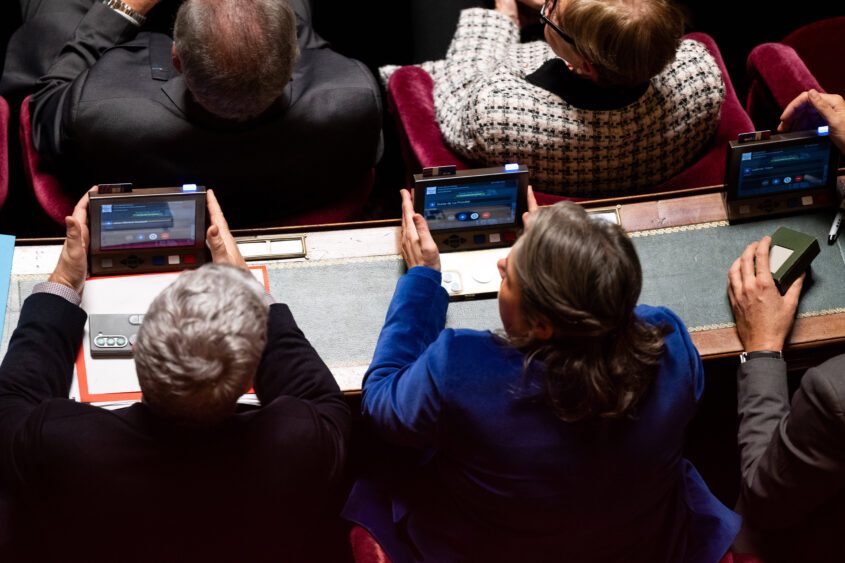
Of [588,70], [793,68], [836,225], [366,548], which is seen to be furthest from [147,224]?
[793,68]

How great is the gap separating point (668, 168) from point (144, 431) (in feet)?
4.35

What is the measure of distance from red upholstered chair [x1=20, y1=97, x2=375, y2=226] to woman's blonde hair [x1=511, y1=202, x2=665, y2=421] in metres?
0.86

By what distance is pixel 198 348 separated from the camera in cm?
123

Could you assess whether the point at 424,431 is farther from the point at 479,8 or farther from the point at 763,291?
the point at 479,8

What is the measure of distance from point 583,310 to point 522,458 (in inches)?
10.1

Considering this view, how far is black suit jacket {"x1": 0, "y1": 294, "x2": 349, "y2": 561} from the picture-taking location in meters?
1.27

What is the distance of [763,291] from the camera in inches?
67.6

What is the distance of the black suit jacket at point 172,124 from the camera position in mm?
1715

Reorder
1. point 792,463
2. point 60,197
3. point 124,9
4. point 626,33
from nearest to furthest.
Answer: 1. point 792,463
2. point 626,33
3. point 60,197
4. point 124,9

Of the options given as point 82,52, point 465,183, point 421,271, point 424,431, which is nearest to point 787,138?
point 465,183

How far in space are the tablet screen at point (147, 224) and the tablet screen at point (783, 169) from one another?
1.21 meters

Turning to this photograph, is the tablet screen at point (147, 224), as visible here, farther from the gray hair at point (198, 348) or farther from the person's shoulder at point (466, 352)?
the person's shoulder at point (466, 352)

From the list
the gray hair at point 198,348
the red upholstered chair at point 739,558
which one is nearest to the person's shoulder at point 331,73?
the gray hair at point 198,348

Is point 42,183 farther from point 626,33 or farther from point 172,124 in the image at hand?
point 626,33
